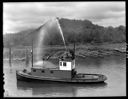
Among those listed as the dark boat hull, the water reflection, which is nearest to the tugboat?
the dark boat hull

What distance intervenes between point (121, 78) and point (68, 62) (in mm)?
6428

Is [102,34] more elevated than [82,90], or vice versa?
[102,34]

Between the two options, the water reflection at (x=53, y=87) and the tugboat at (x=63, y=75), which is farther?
the tugboat at (x=63, y=75)

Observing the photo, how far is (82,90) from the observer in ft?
65.6

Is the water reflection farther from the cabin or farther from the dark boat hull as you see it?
the cabin

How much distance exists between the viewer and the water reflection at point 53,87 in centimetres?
1962

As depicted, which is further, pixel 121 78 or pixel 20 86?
pixel 121 78

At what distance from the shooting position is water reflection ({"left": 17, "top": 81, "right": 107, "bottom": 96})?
19.6 metres

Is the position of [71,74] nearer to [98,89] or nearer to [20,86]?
[98,89]

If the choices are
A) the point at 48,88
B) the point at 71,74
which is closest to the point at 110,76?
the point at 71,74

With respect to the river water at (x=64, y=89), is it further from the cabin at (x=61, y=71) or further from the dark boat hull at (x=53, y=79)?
the cabin at (x=61, y=71)

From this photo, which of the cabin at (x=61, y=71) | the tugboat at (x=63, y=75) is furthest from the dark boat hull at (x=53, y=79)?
the cabin at (x=61, y=71)

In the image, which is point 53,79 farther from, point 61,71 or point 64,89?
point 64,89

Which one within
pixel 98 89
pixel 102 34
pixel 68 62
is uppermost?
pixel 102 34
